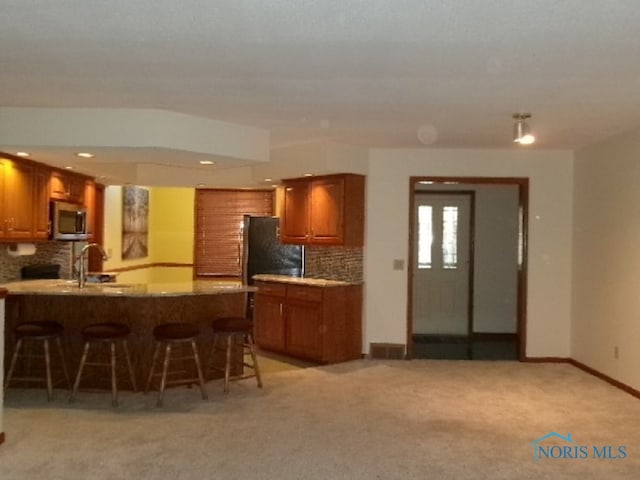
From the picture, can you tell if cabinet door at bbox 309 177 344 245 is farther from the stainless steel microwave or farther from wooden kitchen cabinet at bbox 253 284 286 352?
the stainless steel microwave

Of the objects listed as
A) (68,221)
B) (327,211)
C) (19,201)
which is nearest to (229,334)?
(327,211)

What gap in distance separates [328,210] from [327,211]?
0.02 meters

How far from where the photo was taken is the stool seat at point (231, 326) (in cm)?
494

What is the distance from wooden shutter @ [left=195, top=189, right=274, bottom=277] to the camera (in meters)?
8.25

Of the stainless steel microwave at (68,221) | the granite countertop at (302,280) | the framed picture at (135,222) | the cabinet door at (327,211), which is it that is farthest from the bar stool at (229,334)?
the framed picture at (135,222)

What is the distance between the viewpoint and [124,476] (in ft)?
10.8

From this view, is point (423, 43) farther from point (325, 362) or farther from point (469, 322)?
point (469, 322)

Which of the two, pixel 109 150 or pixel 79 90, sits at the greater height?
pixel 79 90

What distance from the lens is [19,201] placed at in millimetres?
5523

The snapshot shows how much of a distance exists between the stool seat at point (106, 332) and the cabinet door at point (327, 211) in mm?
2437

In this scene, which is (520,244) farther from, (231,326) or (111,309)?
(111,309)

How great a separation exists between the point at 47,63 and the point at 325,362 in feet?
12.7

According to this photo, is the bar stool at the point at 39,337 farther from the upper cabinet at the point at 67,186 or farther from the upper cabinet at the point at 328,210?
the upper cabinet at the point at 328,210

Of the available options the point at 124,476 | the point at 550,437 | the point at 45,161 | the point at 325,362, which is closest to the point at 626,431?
the point at 550,437
